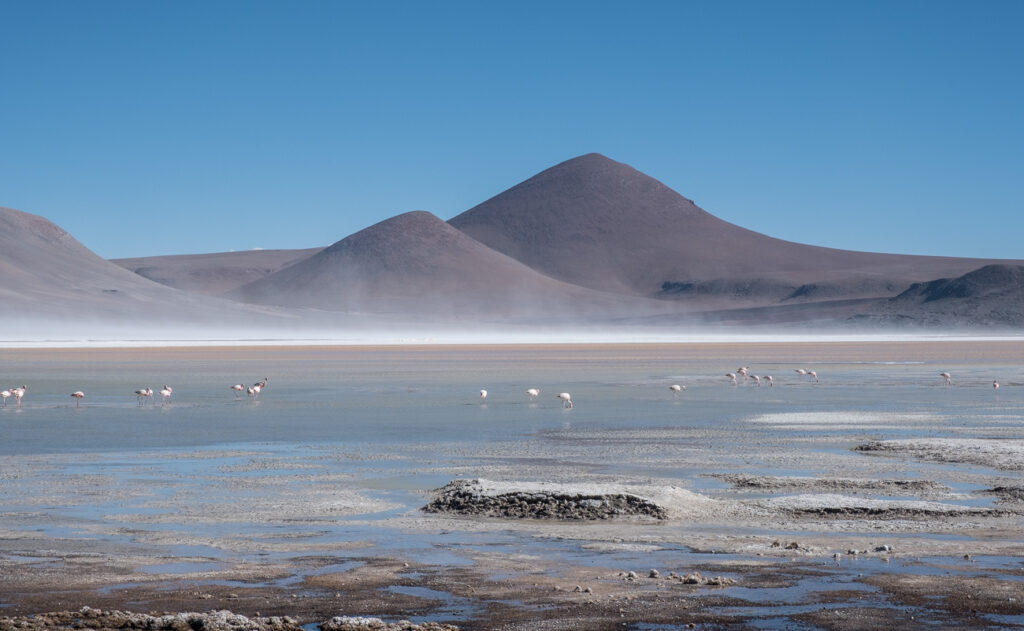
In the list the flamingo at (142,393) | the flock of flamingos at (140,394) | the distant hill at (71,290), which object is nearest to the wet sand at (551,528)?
the flock of flamingos at (140,394)

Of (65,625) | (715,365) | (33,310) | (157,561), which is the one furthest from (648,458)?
(33,310)

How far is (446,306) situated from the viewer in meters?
152

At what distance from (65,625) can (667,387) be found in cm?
2165

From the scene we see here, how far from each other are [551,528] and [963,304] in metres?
118

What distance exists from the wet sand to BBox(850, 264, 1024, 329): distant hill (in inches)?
4007

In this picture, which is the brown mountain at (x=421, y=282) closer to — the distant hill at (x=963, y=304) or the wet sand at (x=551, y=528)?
the distant hill at (x=963, y=304)

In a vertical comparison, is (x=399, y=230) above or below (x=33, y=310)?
above

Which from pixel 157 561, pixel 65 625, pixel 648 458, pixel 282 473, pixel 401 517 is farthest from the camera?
pixel 648 458

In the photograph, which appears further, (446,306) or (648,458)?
(446,306)

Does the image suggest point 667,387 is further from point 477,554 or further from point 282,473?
point 477,554

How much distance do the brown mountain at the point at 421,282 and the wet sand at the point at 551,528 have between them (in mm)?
125955

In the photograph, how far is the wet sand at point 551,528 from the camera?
7.02m

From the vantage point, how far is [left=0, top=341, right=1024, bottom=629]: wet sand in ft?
23.0

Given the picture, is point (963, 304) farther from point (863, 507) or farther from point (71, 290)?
point (863, 507)
